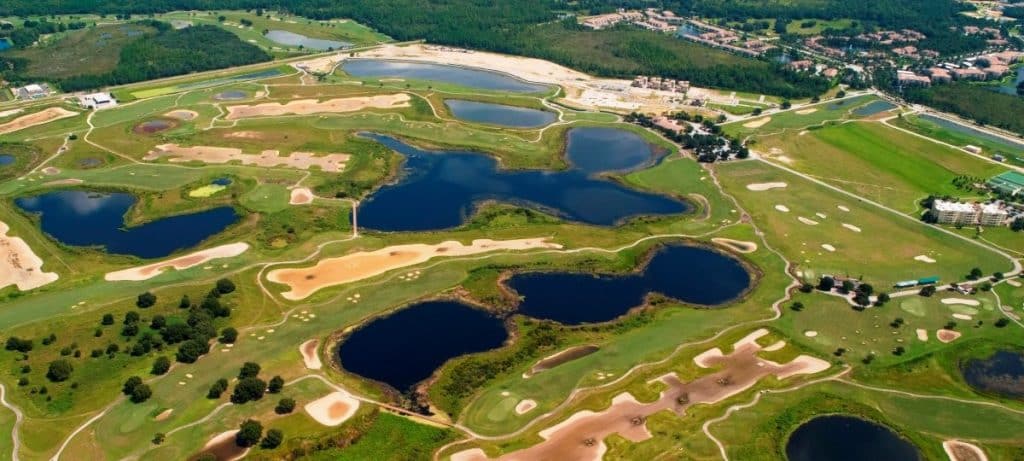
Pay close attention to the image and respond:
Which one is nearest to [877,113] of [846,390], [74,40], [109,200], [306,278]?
[846,390]

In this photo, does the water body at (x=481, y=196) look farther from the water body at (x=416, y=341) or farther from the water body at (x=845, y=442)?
the water body at (x=845, y=442)

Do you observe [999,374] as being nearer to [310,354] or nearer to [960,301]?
[960,301]

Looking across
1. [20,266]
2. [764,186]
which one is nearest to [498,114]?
[764,186]

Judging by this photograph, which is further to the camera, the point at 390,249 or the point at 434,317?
the point at 390,249

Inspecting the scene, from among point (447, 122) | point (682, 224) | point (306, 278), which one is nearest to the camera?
point (306, 278)

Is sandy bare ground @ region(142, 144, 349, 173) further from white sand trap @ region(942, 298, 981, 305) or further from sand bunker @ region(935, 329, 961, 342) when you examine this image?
white sand trap @ region(942, 298, 981, 305)

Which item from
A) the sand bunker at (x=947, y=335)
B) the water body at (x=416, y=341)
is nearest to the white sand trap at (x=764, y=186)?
the sand bunker at (x=947, y=335)

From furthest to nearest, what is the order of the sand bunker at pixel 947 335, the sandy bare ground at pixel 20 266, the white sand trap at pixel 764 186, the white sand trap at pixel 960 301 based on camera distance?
the white sand trap at pixel 764 186 < the sandy bare ground at pixel 20 266 < the white sand trap at pixel 960 301 < the sand bunker at pixel 947 335

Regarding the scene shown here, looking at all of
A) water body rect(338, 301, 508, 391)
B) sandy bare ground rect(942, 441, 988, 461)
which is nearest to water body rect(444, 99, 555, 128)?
water body rect(338, 301, 508, 391)

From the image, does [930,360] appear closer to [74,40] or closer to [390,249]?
[390,249]
